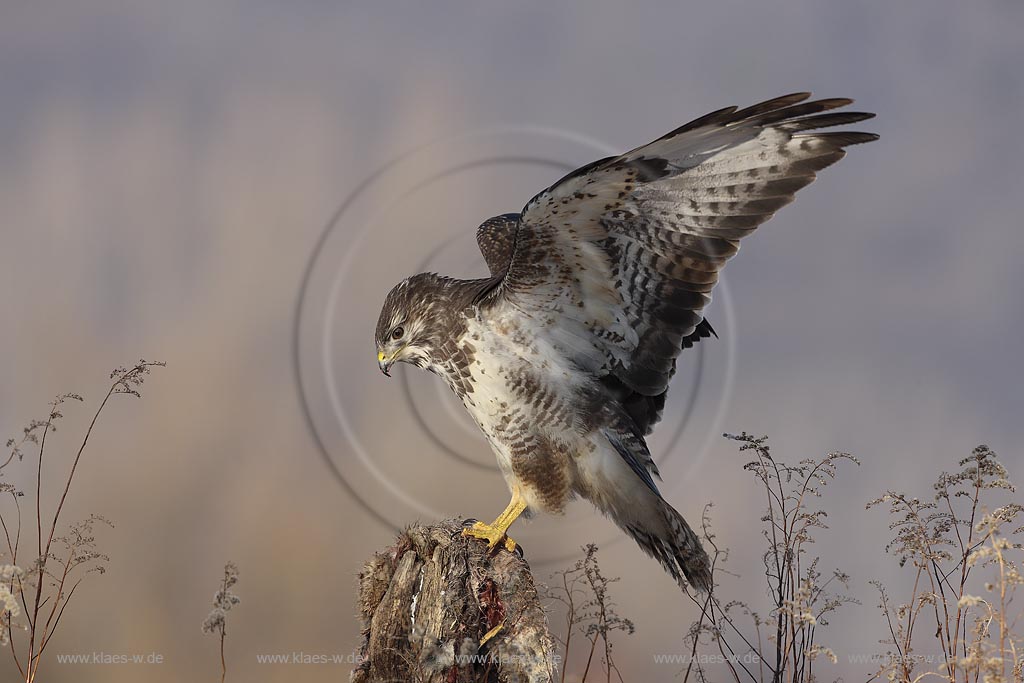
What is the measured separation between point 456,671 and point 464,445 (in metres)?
1.04

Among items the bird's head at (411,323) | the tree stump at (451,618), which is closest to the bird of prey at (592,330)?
the bird's head at (411,323)

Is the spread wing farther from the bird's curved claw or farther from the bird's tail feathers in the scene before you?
the bird's curved claw

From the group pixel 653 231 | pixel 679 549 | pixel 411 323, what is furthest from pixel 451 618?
pixel 653 231

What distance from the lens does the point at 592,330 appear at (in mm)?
2398

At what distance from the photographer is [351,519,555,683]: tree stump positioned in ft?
7.05

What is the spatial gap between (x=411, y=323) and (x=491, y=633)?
0.84m

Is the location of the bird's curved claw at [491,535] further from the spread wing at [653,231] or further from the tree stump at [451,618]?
the spread wing at [653,231]

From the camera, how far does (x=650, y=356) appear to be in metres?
2.38

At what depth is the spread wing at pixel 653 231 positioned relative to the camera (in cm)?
194

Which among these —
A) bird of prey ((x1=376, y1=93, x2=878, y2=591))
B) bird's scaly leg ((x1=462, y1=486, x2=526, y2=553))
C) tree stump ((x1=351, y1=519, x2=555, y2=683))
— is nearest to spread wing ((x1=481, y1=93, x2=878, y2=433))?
bird of prey ((x1=376, y1=93, x2=878, y2=591))

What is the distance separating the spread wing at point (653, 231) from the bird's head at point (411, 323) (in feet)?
0.62

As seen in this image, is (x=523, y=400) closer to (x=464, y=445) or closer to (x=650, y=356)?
(x=650, y=356)

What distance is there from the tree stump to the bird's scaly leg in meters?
0.02

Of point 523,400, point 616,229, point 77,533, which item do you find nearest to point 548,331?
point 523,400
